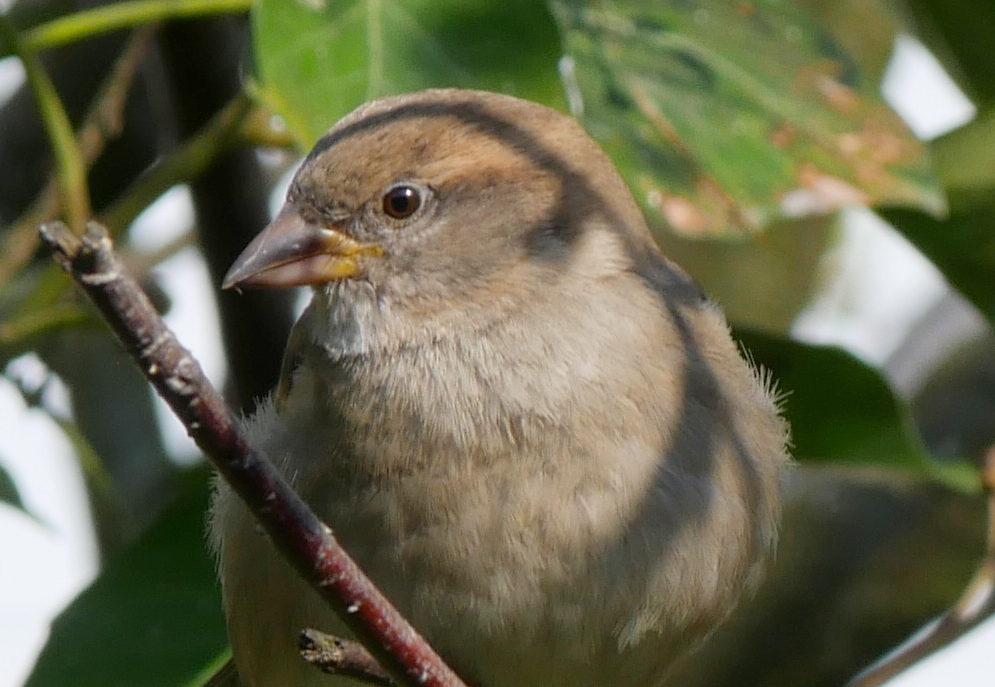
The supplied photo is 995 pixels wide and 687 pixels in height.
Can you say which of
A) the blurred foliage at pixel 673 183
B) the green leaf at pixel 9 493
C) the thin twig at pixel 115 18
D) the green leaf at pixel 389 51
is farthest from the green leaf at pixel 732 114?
the green leaf at pixel 9 493

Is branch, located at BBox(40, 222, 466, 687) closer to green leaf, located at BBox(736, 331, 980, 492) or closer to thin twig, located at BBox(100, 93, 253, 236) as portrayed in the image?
green leaf, located at BBox(736, 331, 980, 492)

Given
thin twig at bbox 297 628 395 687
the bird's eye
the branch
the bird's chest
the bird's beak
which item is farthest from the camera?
the bird's eye

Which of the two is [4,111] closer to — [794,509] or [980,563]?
[794,509]

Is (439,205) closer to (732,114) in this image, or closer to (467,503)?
(467,503)

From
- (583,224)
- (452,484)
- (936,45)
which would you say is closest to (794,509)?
(936,45)

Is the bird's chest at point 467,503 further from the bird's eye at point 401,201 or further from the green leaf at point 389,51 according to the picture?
the green leaf at point 389,51

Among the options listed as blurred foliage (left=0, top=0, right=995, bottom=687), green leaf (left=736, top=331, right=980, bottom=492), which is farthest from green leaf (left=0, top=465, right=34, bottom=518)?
green leaf (left=736, top=331, right=980, bottom=492)
